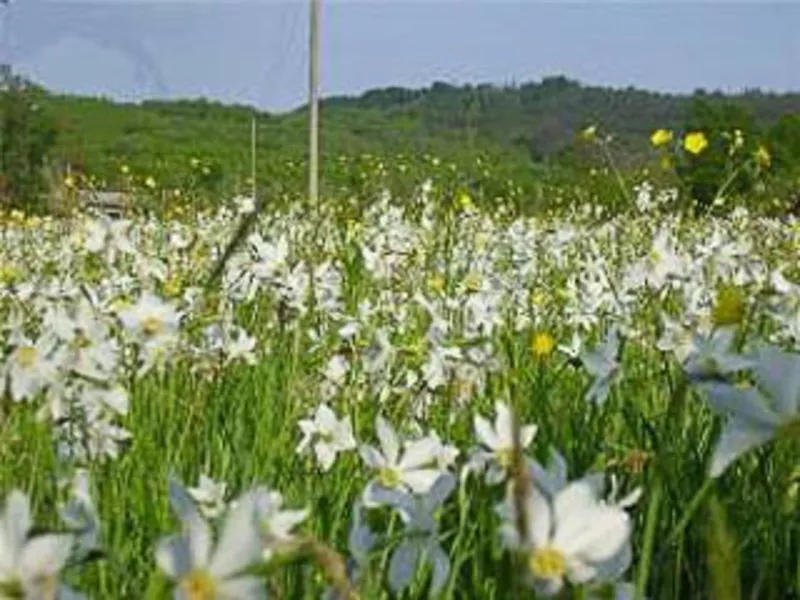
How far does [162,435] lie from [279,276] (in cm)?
43

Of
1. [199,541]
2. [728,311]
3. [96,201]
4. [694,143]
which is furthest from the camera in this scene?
[96,201]

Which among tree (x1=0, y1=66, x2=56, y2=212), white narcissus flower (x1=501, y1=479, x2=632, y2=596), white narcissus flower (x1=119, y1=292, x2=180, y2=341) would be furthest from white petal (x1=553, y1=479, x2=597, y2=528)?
tree (x1=0, y1=66, x2=56, y2=212)

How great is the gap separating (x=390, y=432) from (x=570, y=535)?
0.47 metres

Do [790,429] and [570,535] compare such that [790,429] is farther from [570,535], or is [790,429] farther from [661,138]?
[661,138]

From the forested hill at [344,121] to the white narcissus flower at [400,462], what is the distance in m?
6.91

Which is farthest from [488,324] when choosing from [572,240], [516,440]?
[572,240]

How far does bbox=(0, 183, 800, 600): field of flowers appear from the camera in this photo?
75 centimetres

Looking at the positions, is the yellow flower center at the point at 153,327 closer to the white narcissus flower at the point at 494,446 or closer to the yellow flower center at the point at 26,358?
the yellow flower center at the point at 26,358

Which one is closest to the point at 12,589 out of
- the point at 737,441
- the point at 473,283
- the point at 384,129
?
the point at 737,441

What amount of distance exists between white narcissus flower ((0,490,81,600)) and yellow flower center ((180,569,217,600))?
0.22 feet

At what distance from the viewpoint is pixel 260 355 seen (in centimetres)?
270

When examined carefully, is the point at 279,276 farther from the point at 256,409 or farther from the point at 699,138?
the point at 699,138

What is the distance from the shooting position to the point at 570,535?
751mm

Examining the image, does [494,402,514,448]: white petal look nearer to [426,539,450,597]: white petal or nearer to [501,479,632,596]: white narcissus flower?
[426,539,450,597]: white petal
